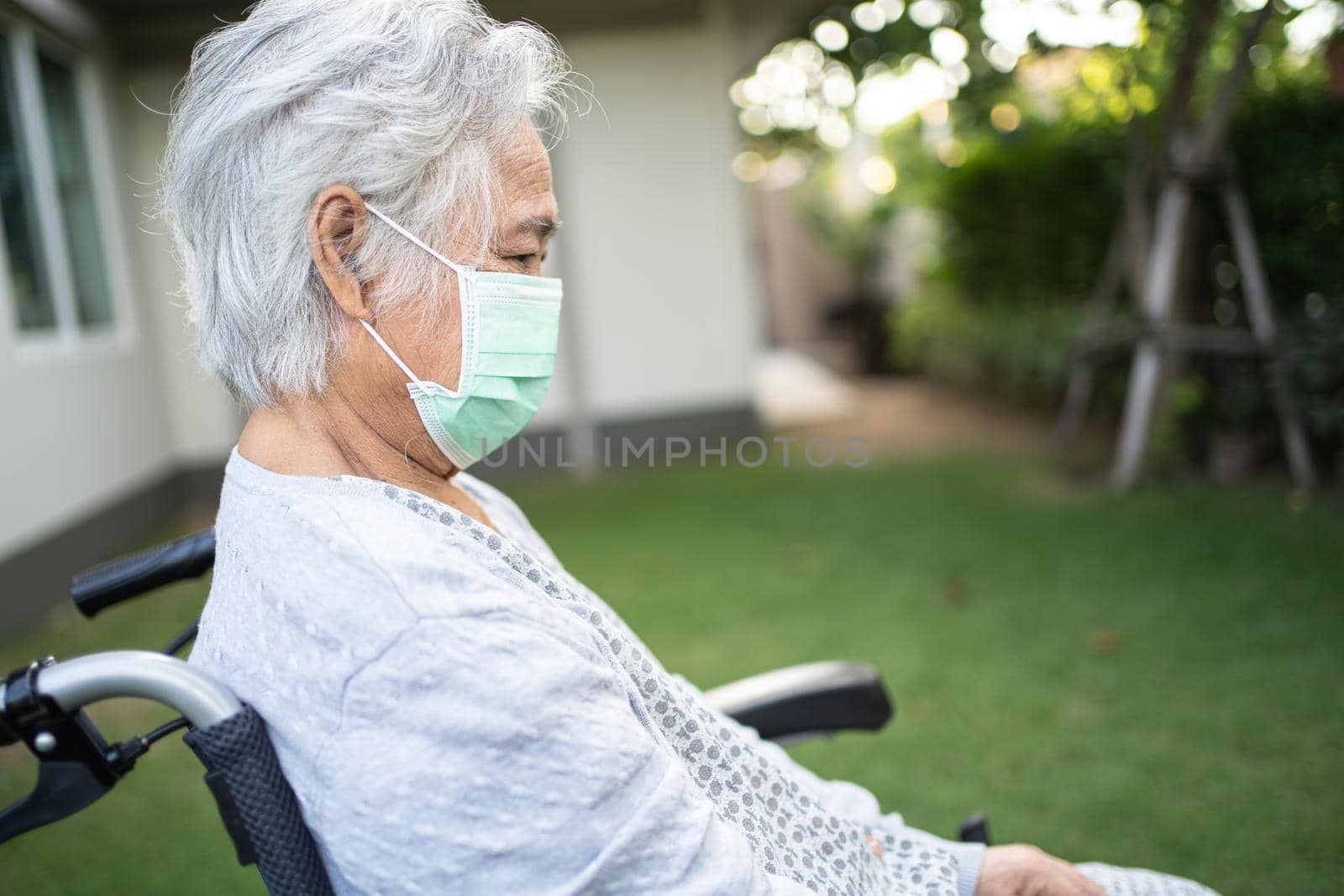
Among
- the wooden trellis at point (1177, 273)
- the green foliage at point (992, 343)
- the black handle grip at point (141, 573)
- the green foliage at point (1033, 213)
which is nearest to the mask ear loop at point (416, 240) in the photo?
the black handle grip at point (141, 573)

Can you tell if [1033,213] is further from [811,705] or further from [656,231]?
[811,705]

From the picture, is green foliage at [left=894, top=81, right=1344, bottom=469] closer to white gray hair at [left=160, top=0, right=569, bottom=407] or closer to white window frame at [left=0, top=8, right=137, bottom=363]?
white gray hair at [left=160, top=0, right=569, bottom=407]

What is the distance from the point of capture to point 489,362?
3.91 feet

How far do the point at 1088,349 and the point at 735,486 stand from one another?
2.26 meters

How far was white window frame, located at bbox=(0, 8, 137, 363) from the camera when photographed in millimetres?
5266

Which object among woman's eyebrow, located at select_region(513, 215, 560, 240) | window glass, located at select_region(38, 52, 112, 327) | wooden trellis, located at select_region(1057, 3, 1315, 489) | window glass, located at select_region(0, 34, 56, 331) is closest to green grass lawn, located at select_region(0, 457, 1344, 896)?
wooden trellis, located at select_region(1057, 3, 1315, 489)

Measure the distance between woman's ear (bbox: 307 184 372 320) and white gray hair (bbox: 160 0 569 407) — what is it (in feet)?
0.03

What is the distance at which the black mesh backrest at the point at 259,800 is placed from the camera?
3.11ft

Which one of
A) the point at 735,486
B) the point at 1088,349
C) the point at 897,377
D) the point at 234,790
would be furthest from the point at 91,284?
the point at 897,377

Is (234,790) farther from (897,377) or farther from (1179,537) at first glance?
(897,377)

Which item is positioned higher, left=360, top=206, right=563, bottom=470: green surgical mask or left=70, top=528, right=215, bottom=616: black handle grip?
left=360, top=206, right=563, bottom=470: green surgical mask

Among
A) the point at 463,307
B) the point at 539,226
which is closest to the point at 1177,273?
the point at 539,226

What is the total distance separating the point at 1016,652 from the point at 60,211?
221 inches

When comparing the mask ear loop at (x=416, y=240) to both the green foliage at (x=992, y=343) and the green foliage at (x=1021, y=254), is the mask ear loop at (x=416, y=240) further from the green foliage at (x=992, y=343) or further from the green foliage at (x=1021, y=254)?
the green foliage at (x=992, y=343)
